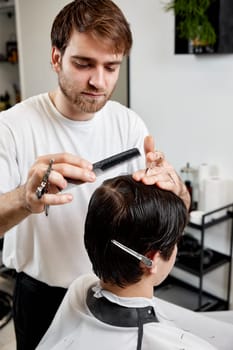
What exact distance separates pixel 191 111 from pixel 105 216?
1729 millimetres

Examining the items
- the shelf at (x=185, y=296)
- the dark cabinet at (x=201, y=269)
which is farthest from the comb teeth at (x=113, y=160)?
the shelf at (x=185, y=296)

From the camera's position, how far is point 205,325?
1398 millimetres

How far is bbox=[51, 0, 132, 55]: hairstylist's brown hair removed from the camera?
118 cm

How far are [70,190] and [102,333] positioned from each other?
437 millimetres

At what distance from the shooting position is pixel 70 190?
4.20 feet

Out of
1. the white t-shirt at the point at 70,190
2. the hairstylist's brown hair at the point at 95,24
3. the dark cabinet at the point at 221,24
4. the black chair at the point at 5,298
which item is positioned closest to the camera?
the hairstylist's brown hair at the point at 95,24

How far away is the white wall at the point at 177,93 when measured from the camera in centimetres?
243

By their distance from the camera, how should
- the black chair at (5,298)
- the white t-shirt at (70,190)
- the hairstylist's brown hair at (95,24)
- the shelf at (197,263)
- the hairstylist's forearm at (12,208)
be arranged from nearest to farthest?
the hairstylist's forearm at (12,208) < the hairstylist's brown hair at (95,24) < the white t-shirt at (70,190) < the shelf at (197,263) < the black chair at (5,298)

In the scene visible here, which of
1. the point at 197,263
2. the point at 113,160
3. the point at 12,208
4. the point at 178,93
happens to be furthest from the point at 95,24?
the point at 197,263

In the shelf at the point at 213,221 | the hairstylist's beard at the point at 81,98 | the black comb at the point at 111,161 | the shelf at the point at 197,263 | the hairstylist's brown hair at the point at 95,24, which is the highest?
the hairstylist's brown hair at the point at 95,24

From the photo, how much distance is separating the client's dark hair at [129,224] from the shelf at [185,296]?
1695 millimetres

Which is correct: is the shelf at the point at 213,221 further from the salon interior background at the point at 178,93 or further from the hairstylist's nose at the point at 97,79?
the hairstylist's nose at the point at 97,79

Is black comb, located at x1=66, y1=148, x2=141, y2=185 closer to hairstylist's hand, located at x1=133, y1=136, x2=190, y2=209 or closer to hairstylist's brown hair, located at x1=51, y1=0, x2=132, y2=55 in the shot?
hairstylist's hand, located at x1=133, y1=136, x2=190, y2=209

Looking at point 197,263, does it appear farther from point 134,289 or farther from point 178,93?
point 134,289
